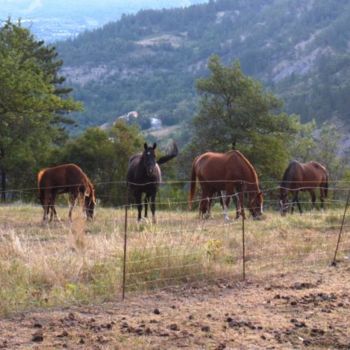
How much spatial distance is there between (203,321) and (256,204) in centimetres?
994

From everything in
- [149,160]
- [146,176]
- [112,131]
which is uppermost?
[112,131]

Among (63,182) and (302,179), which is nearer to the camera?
(63,182)

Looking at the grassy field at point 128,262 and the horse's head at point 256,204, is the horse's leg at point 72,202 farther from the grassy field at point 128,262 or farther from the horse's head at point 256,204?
the horse's head at point 256,204

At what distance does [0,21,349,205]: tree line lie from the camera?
34844 millimetres

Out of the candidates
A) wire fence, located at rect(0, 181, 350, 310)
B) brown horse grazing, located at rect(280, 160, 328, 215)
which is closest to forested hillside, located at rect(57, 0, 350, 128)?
brown horse grazing, located at rect(280, 160, 328, 215)

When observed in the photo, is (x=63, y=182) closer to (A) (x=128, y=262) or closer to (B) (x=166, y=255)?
(B) (x=166, y=255)

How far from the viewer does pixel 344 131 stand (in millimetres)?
108125

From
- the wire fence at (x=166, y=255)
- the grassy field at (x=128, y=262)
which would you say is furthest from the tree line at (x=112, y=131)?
the grassy field at (x=128, y=262)

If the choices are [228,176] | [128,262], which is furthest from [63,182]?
[128,262]

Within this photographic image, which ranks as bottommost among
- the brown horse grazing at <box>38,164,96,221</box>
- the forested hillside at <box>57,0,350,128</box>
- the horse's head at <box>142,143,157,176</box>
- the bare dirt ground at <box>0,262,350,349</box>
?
the bare dirt ground at <box>0,262,350,349</box>

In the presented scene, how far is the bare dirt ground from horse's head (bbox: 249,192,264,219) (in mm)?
7172

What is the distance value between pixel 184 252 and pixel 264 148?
94.4 ft

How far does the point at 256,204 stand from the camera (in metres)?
17.2

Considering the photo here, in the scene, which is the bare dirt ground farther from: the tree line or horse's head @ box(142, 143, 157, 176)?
the tree line
